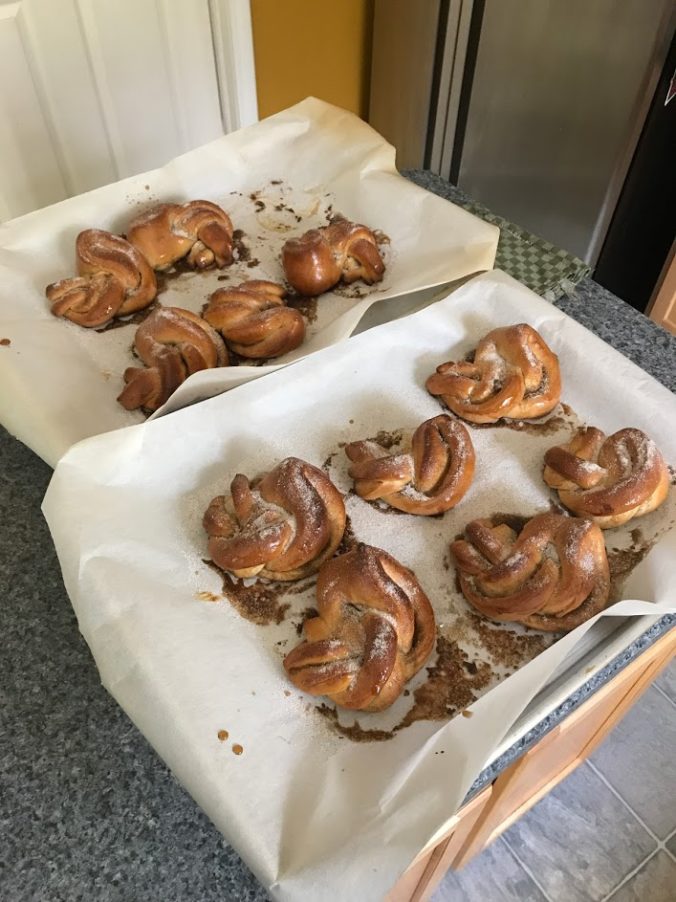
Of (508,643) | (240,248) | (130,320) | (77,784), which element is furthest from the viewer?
(240,248)

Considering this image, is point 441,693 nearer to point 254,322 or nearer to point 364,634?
point 364,634

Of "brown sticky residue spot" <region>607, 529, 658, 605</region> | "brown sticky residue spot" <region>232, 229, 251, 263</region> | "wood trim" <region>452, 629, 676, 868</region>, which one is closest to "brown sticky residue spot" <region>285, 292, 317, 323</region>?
"brown sticky residue spot" <region>232, 229, 251, 263</region>

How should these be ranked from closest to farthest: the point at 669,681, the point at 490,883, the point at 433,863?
1. the point at 433,863
2. the point at 490,883
3. the point at 669,681

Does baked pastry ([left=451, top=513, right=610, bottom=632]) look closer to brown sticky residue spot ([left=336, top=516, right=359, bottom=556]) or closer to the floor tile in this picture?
Result: brown sticky residue spot ([left=336, top=516, right=359, bottom=556])

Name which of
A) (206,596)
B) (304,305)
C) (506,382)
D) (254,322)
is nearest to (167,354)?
(254,322)

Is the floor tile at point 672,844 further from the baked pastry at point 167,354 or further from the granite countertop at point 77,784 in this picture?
the baked pastry at point 167,354

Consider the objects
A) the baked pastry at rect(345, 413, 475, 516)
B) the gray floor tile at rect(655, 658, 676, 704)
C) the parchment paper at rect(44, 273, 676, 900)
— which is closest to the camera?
the parchment paper at rect(44, 273, 676, 900)
